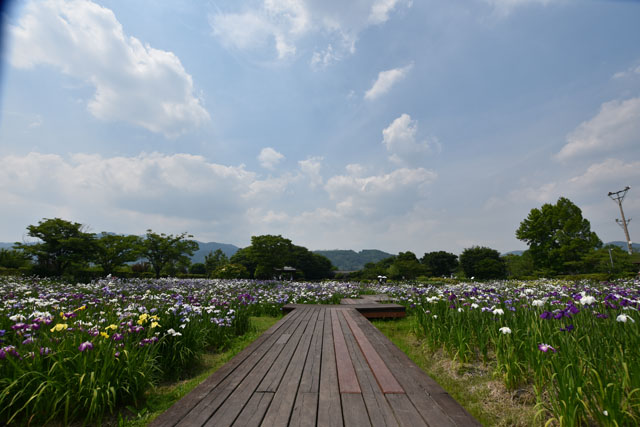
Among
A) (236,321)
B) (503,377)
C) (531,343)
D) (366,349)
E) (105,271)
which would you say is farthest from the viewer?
(105,271)

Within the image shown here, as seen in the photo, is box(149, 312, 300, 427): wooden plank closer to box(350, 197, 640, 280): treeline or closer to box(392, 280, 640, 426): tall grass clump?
box(392, 280, 640, 426): tall grass clump

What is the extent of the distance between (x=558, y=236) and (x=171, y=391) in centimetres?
4322

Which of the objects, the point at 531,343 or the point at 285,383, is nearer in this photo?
the point at 285,383

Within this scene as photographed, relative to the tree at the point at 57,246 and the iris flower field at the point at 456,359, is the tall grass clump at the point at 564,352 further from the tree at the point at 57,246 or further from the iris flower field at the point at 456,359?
the tree at the point at 57,246

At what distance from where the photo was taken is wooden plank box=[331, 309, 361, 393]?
9.00 feet

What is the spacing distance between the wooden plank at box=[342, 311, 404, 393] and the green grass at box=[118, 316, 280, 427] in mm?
2540

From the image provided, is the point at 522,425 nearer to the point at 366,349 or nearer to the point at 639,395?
the point at 639,395

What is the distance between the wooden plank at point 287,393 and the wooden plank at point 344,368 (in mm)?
473

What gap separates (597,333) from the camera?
3273 millimetres

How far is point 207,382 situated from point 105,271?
86.3 feet

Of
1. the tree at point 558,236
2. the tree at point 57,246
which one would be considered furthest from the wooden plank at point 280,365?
the tree at point 558,236

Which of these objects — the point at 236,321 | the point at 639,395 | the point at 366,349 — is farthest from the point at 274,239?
the point at 639,395

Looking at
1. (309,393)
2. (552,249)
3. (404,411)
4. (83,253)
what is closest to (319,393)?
(309,393)

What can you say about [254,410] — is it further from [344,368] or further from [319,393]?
[344,368]
